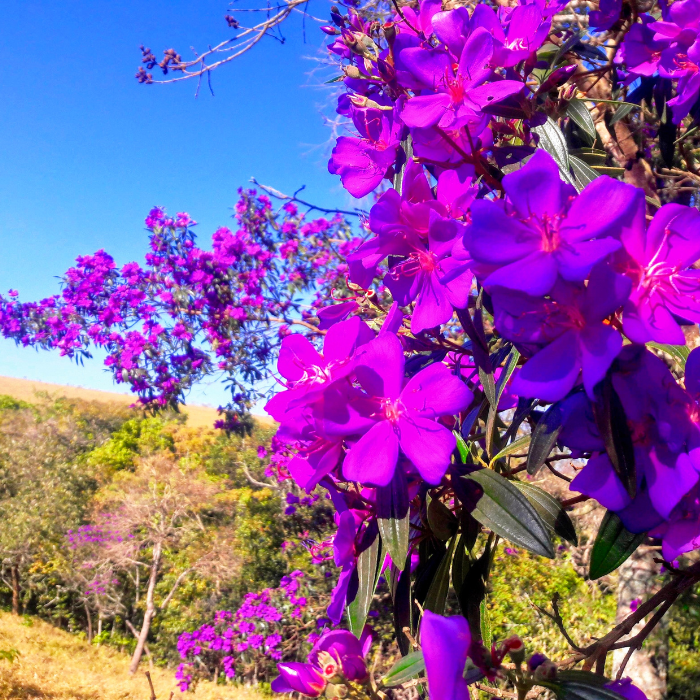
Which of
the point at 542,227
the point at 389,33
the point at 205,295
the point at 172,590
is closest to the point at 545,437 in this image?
the point at 542,227

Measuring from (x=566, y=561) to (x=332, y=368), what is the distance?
14.7 ft

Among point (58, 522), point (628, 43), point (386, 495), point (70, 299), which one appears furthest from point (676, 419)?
point (58, 522)

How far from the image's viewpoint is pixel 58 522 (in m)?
11.1

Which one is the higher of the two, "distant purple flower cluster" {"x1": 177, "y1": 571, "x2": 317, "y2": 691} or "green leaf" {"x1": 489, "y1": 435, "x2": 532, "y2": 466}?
"green leaf" {"x1": 489, "y1": 435, "x2": 532, "y2": 466}

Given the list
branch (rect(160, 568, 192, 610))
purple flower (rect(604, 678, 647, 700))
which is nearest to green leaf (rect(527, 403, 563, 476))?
purple flower (rect(604, 678, 647, 700))

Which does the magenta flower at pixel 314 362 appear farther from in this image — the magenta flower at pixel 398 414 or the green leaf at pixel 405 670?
the green leaf at pixel 405 670

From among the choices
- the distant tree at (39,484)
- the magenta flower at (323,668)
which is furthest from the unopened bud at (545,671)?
the distant tree at (39,484)

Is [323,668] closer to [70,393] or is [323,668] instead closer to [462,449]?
[462,449]

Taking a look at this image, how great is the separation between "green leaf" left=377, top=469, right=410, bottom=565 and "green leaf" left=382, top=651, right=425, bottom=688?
0.12 meters

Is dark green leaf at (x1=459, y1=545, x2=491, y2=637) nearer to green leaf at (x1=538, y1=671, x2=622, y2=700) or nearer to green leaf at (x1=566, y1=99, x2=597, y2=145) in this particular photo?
green leaf at (x1=538, y1=671, x2=622, y2=700)

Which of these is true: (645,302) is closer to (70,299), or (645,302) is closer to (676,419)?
(676,419)

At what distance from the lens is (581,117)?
2.50 feet

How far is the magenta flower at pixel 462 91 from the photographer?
0.61 m

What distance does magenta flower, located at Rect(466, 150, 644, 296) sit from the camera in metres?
0.42
